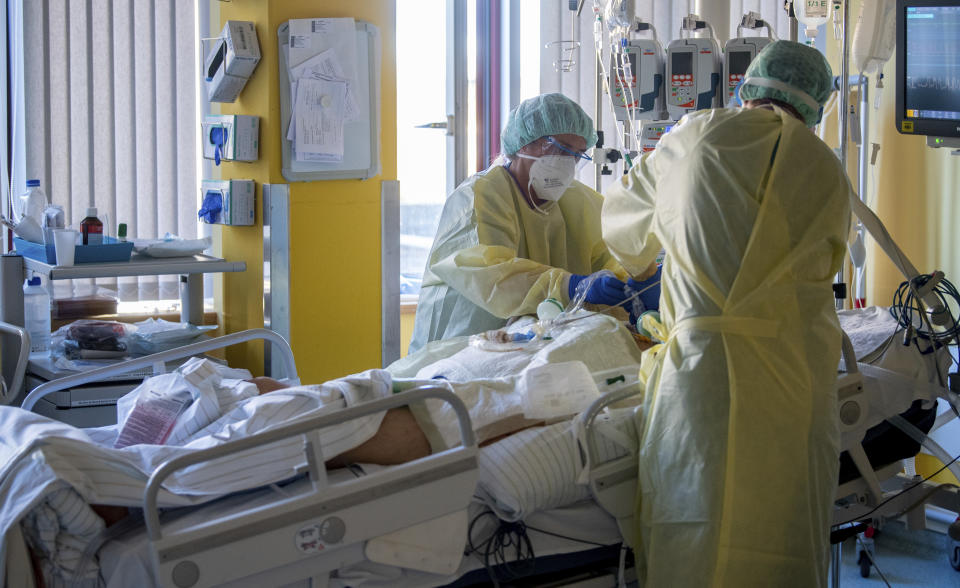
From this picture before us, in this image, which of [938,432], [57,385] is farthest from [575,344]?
[938,432]

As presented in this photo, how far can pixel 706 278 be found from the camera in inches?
77.2

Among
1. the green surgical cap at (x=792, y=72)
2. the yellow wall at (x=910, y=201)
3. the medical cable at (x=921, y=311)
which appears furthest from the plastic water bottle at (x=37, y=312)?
the yellow wall at (x=910, y=201)

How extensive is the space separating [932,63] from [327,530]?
2.81m

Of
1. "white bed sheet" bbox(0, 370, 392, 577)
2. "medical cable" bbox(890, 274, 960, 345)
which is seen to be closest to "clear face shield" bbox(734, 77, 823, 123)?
"medical cable" bbox(890, 274, 960, 345)

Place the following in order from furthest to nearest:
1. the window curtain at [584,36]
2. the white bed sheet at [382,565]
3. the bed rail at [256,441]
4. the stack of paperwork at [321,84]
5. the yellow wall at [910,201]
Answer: the window curtain at [584,36] → the yellow wall at [910,201] → the stack of paperwork at [321,84] → the white bed sheet at [382,565] → the bed rail at [256,441]

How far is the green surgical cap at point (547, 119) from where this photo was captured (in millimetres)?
3133

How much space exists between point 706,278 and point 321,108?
219 cm

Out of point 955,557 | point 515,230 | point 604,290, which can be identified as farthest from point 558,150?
point 955,557

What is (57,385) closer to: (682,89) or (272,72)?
(272,72)

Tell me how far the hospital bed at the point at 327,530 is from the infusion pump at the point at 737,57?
2059 millimetres

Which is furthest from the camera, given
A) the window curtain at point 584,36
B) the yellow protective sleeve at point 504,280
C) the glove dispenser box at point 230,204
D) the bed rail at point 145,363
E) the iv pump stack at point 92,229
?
the window curtain at point 584,36

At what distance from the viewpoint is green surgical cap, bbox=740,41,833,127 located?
219 centimetres

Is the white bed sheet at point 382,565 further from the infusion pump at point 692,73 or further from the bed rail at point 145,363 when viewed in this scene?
the infusion pump at point 692,73

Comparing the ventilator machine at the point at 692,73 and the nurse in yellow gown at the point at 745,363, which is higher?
→ the ventilator machine at the point at 692,73
